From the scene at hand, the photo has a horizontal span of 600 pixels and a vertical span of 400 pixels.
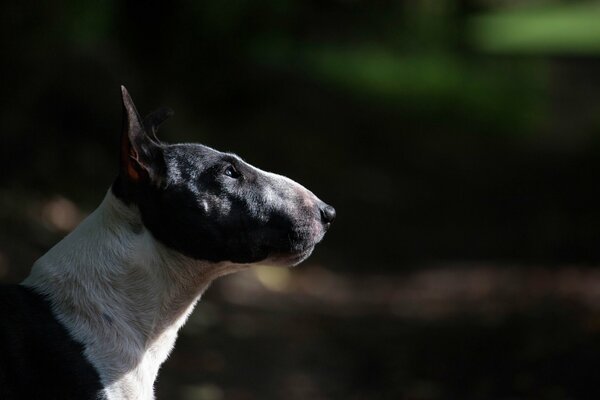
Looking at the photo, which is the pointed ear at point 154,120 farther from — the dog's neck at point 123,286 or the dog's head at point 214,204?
the dog's neck at point 123,286

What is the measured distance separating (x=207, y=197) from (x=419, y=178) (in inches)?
479

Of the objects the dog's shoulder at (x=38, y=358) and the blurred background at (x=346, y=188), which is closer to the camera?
the dog's shoulder at (x=38, y=358)

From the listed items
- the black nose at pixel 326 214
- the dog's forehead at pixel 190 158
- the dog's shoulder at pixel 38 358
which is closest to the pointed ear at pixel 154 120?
the dog's forehead at pixel 190 158

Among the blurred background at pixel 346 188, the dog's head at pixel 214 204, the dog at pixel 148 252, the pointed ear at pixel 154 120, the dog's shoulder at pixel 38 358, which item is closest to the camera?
the dog's shoulder at pixel 38 358

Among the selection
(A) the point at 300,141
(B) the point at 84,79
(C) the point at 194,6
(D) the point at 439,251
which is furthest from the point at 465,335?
(A) the point at 300,141

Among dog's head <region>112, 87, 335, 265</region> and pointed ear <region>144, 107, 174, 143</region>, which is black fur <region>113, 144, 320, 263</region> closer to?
dog's head <region>112, 87, 335, 265</region>

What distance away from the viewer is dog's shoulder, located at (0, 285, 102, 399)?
4.15 metres

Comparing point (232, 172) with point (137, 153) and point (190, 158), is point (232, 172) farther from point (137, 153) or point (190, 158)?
point (137, 153)

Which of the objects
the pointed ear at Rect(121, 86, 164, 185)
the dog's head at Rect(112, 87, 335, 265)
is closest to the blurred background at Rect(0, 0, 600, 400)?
the dog's head at Rect(112, 87, 335, 265)

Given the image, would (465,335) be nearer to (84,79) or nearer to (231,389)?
(231,389)

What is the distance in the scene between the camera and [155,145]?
4.53m

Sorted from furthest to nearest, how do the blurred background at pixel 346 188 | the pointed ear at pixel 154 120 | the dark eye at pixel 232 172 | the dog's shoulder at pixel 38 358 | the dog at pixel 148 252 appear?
the blurred background at pixel 346 188 < the pointed ear at pixel 154 120 < the dark eye at pixel 232 172 < the dog at pixel 148 252 < the dog's shoulder at pixel 38 358

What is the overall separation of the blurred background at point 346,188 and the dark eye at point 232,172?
290cm

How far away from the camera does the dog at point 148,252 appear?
436cm
